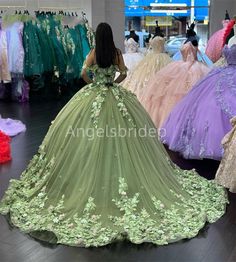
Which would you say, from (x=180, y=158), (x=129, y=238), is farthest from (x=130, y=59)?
(x=129, y=238)

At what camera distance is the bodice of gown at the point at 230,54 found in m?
4.32

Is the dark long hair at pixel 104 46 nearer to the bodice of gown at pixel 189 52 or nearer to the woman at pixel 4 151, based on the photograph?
the woman at pixel 4 151

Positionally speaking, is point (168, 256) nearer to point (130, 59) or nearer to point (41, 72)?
point (130, 59)

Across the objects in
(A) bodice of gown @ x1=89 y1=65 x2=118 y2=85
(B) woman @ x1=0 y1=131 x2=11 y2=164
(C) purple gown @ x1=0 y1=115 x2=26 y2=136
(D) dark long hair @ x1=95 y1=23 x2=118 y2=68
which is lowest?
(C) purple gown @ x1=0 y1=115 x2=26 y2=136

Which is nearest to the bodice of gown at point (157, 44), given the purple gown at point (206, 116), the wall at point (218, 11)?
the purple gown at point (206, 116)

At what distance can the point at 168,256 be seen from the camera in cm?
267

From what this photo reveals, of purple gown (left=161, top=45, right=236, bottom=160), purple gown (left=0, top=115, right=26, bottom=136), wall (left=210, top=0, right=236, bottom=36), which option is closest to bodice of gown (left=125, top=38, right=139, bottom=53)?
wall (left=210, top=0, right=236, bottom=36)

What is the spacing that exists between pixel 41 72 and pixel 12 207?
4936 mm

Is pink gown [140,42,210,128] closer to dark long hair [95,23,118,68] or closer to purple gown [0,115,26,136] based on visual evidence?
purple gown [0,115,26,136]

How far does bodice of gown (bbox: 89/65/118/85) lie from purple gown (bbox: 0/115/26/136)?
267cm

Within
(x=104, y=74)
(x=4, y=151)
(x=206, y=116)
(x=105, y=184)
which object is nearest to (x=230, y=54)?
(x=206, y=116)

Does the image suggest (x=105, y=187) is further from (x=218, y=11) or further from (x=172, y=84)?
(x=218, y=11)

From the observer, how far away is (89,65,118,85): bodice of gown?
3340mm

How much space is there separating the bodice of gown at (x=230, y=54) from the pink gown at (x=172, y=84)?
0.82 meters
